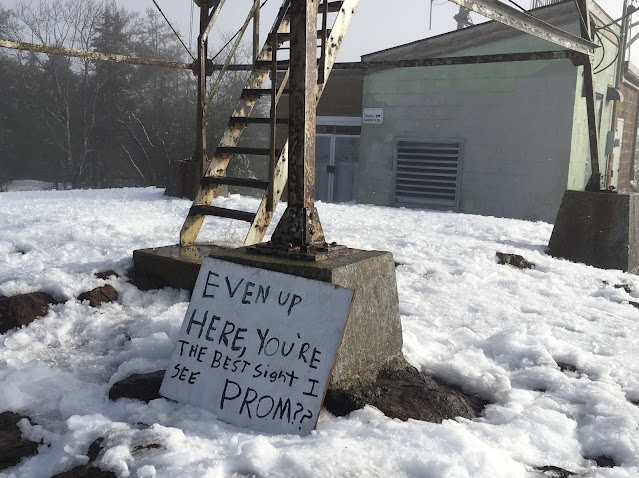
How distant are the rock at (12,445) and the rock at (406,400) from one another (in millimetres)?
1163

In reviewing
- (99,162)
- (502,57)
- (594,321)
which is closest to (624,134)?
(502,57)

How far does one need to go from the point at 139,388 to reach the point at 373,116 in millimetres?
12238

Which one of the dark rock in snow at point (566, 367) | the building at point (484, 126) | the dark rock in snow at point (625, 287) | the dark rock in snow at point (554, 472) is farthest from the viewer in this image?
the building at point (484, 126)

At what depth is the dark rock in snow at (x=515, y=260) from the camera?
18.7ft

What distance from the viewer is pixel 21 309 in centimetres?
344

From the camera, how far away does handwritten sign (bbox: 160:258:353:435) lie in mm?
2424

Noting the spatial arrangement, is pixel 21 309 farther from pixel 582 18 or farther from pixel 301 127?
pixel 582 18

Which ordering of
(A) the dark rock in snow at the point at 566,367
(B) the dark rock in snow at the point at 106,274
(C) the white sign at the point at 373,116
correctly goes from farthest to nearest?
(C) the white sign at the point at 373,116 → (B) the dark rock in snow at the point at 106,274 → (A) the dark rock in snow at the point at 566,367

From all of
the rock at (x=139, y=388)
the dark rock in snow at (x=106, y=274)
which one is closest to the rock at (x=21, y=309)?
the dark rock in snow at (x=106, y=274)

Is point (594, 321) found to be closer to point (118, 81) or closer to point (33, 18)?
point (118, 81)

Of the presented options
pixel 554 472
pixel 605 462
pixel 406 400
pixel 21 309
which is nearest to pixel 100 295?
pixel 21 309

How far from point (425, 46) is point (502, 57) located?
7.49 m

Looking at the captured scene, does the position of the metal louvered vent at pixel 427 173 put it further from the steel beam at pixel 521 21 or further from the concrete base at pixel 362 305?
the concrete base at pixel 362 305

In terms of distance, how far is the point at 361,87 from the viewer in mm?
15859
